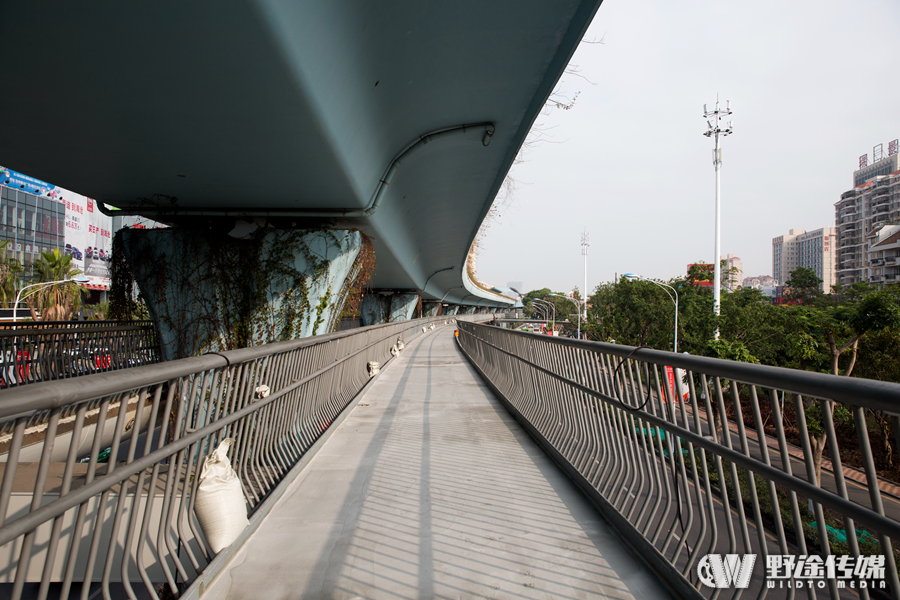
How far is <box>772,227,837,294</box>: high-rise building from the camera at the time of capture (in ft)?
482

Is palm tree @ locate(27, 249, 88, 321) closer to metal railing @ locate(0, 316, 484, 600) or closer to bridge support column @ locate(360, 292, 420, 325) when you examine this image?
bridge support column @ locate(360, 292, 420, 325)

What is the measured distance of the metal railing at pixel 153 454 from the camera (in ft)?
4.88

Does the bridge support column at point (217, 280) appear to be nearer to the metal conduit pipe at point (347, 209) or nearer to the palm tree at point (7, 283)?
the metal conduit pipe at point (347, 209)

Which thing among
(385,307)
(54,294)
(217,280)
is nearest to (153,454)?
(217,280)

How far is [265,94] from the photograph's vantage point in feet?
13.5

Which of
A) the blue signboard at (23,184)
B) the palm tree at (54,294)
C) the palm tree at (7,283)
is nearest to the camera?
the palm tree at (54,294)

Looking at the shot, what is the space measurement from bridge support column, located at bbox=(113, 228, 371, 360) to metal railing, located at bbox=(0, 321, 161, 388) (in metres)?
1.42

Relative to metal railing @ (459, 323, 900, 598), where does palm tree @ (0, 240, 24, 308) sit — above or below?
above

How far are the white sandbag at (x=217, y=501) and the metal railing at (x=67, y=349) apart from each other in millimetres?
6204

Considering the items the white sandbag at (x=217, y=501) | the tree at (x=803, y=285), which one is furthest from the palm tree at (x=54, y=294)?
the tree at (x=803, y=285)

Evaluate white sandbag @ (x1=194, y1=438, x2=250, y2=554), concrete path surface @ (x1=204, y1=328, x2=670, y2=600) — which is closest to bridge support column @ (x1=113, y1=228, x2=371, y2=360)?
concrete path surface @ (x1=204, y1=328, x2=670, y2=600)

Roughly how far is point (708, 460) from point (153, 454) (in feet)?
10.1

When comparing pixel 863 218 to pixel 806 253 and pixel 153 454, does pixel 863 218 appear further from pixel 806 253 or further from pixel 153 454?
pixel 153 454

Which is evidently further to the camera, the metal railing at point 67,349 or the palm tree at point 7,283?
the palm tree at point 7,283
